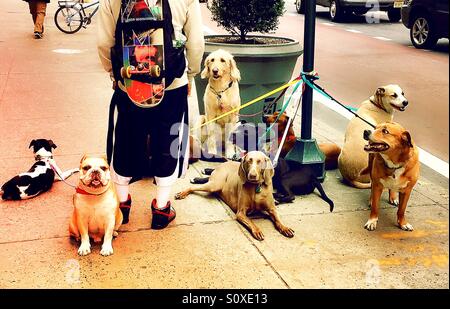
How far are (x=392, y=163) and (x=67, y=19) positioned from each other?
1358 centimetres

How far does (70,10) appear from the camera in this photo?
16.2 metres

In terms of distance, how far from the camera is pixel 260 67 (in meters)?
6.29

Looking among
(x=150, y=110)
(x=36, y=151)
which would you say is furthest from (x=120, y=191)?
(x=36, y=151)

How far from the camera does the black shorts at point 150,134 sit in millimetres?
3955

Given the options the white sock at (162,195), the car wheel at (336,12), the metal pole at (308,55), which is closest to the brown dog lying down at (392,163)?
the metal pole at (308,55)

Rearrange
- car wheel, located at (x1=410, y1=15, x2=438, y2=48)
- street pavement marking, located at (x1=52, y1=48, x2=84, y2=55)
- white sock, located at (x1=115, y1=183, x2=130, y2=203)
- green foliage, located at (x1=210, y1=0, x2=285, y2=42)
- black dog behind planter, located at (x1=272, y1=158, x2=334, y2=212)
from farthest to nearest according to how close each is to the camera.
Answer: street pavement marking, located at (x1=52, y1=48, x2=84, y2=55), car wheel, located at (x1=410, y1=15, x2=438, y2=48), green foliage, located at (x1=210, y1=0, x2=285, y2=42), black dog behind planter, located at (x1=272, y1=158, x2=334, y2=212), white sock, located at (x1=115, y1=183, x2=130, y2=203)

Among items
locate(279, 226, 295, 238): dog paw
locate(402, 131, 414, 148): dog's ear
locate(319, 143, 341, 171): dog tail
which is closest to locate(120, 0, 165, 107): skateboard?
locate(279, 226, 295, 238): dog paw

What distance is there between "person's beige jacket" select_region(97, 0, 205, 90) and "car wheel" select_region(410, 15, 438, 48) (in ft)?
31.1

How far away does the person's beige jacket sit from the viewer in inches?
147

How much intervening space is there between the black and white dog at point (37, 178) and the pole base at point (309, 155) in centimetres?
222

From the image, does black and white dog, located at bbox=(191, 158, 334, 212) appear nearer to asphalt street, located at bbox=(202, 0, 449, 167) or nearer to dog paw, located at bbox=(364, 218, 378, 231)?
dog paw, located at bbox=(364, 218, 378, 231)

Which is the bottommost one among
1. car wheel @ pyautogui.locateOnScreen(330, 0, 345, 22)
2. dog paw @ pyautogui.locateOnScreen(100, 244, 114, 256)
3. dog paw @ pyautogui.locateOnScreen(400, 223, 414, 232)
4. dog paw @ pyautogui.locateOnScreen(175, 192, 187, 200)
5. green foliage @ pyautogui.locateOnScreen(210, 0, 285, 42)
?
dog paw @ pyautogui.locateOnScreen(400, 223, 414, 232)

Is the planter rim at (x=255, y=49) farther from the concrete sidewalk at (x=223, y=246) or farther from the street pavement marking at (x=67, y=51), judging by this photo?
the street pavement marking at (x=67, y=51)

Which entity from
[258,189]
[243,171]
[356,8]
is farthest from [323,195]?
[356,8]
